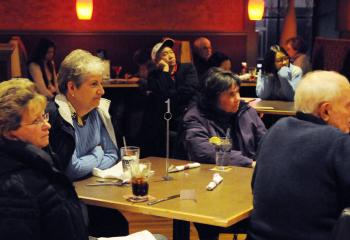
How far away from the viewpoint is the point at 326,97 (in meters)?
2.30

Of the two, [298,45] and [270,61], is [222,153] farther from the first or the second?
[298,45]

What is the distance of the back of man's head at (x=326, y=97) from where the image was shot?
230cm

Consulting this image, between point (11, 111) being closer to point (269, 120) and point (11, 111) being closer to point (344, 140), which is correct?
point (344, 140)

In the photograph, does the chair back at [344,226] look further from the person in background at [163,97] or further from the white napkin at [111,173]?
the person in background at [163,97]

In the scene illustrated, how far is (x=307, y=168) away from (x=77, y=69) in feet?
4.80

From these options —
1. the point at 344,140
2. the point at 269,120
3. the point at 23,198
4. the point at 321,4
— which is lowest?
the point at 269,120

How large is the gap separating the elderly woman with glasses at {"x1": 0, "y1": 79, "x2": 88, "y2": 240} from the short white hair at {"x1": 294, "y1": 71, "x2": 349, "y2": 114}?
1015 millimetres

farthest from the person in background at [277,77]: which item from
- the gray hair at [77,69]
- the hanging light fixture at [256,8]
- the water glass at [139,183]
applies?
the water glass at [139,183]

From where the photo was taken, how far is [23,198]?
198 centimetres

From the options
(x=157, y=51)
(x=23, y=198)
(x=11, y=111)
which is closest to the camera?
(x=23, y=198)

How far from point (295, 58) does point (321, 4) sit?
18.0 feet

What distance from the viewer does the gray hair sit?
3066 millimetres

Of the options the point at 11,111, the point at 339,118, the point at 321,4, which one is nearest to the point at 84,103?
the point at 11,111

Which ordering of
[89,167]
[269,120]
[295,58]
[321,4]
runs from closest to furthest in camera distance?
[89,167] → [269,120] → [295,58] → [321,4]
